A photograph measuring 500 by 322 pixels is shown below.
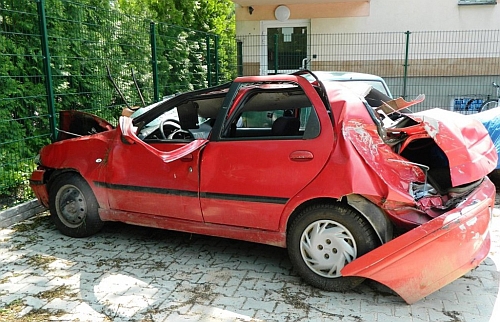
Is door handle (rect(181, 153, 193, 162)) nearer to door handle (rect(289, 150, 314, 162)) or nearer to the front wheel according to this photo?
door handle (rect(289, 150, 314, 162))

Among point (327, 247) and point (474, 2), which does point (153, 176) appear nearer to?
point (327, 247)

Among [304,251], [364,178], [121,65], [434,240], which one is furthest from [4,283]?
[121,65]

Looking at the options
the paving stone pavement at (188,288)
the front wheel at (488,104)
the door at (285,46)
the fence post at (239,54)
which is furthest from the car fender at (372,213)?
the fence post at (239,54)

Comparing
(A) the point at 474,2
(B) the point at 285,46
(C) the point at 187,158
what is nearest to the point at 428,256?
(C) the point at 187,158

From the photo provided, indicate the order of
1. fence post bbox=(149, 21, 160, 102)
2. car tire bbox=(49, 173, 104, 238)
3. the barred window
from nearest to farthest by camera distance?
1. car tire bbox=(49, 173, 104, 238)
2. fence post bbox=(149, 21, 160, 102)
3. the barred window

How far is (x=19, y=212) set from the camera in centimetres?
555

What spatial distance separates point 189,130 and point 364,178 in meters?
2.15

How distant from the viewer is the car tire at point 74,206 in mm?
4797

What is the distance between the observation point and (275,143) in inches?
150

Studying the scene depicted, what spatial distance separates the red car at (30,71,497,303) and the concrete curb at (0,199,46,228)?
4.52 feet

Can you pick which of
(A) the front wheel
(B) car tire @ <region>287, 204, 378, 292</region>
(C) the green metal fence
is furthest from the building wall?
(B) car tire @ <region>287, 204, 378, 292</region>

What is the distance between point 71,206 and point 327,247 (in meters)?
2.94

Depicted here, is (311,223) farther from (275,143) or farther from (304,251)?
(275,143)

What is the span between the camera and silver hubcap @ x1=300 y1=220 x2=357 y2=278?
355 cm
